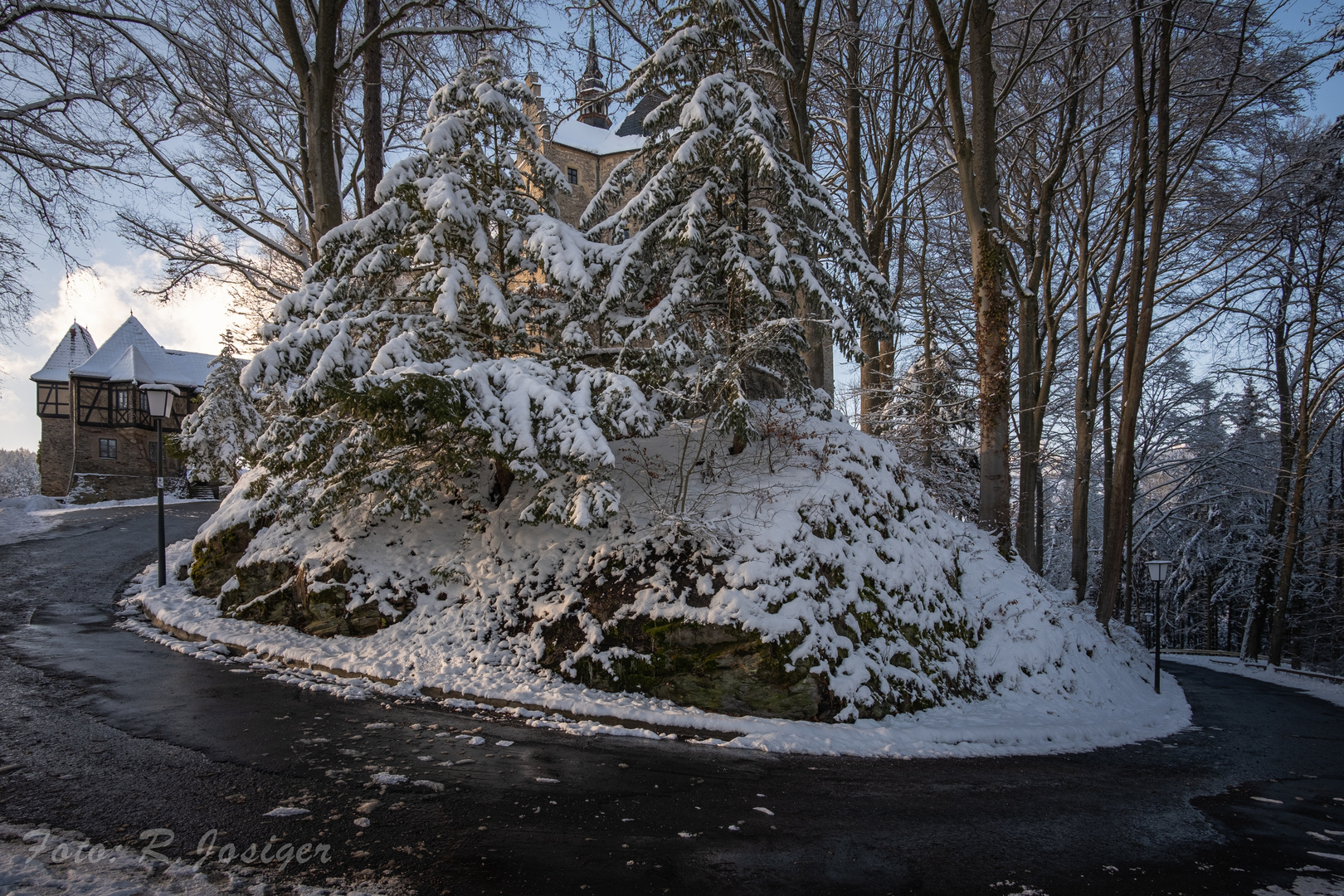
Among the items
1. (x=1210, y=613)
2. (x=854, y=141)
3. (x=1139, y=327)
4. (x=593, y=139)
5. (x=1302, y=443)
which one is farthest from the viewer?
(x=593, y=139)

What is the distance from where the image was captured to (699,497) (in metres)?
8.06

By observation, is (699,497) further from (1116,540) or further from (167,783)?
(1116,540)

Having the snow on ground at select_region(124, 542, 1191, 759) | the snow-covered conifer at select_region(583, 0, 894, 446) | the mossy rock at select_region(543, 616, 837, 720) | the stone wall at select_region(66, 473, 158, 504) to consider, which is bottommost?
the snow on ground at select_region(124, 542, 1191, 759)

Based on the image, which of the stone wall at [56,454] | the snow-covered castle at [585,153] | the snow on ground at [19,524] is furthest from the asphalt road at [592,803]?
the stone wall at [56,454]

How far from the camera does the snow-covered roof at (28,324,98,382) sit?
36.7 m

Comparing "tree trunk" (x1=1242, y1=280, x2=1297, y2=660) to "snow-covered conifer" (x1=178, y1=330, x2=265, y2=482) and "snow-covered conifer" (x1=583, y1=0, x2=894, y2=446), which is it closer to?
"snow-covered conifer" (x1=583, y1=0, x2=894, y2=446)

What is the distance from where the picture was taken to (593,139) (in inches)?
1444

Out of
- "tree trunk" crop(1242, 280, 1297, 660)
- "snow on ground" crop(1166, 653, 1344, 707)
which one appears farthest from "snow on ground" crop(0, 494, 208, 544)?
"tree trunk" crop(1242, 280, 1297, 660)

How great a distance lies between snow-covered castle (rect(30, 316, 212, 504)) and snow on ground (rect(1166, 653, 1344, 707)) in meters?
45.3

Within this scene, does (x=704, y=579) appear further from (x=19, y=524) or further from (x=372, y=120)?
(x=19, y=524)

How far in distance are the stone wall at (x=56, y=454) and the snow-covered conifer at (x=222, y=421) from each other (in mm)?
19766

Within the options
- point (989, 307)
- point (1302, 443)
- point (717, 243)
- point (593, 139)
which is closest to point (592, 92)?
point (717, 243)

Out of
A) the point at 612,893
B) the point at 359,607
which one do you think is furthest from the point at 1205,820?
the point at 359,607

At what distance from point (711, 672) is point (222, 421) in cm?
2266
